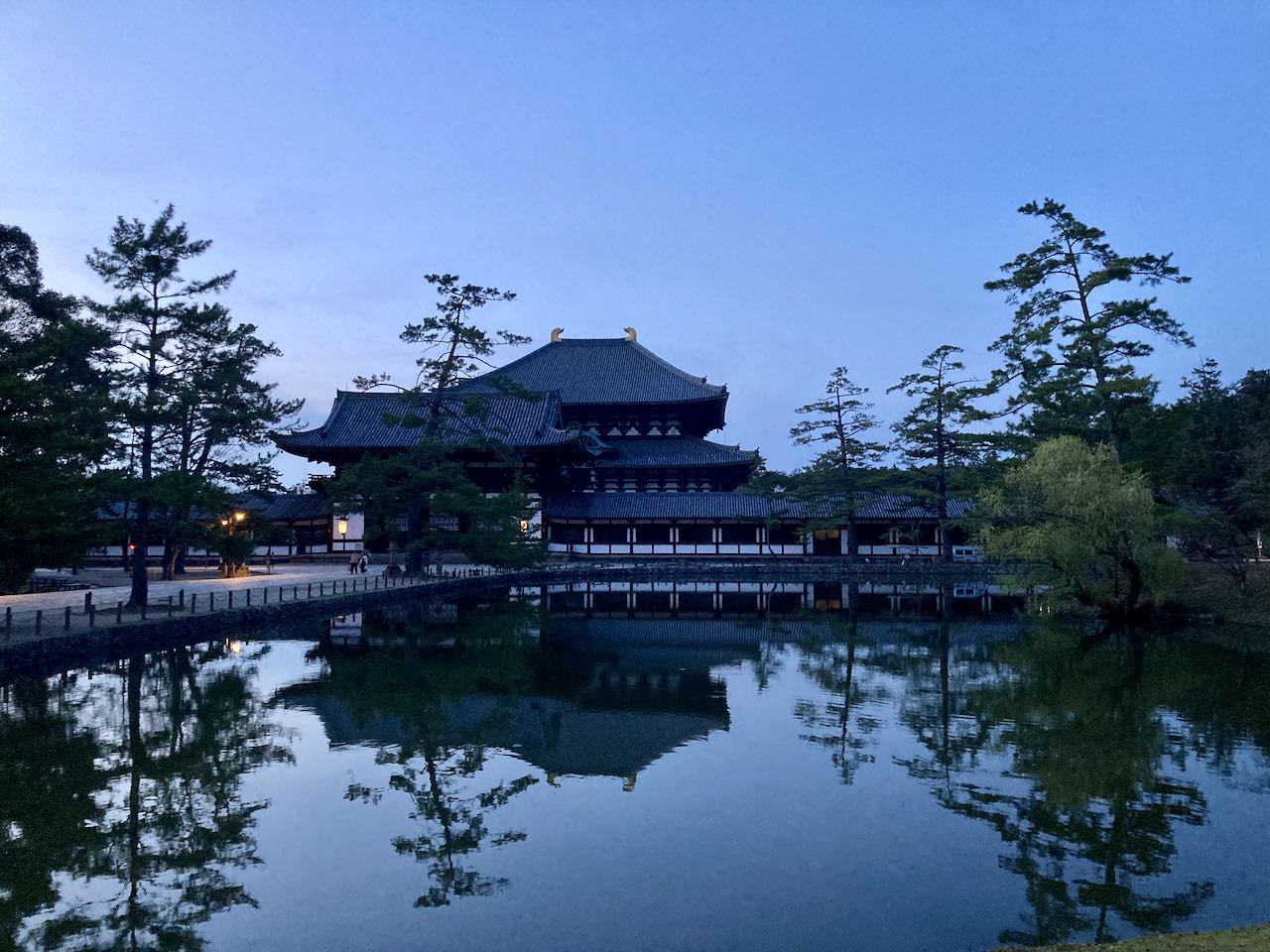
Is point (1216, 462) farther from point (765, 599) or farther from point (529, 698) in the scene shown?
point (529, 698)

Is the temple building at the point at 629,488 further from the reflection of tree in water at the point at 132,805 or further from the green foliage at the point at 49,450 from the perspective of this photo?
the reflection of tree in water at the point at 132,805

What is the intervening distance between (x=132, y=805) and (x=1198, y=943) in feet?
38.1

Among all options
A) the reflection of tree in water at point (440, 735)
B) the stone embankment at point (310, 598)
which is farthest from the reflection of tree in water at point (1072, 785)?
the stone embankment at point (310, 598)

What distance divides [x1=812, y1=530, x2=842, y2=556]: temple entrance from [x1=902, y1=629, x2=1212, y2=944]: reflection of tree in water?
109 feet

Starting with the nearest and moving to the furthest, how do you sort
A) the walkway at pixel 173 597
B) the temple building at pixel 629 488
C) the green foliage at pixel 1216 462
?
the walkway at pixel 173 597
the green foliage at pixel 1216 462
the temple building at pixel 629 488

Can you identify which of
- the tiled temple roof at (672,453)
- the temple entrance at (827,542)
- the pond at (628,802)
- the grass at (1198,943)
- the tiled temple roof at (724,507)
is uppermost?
the tiled temple roof at (672,453)

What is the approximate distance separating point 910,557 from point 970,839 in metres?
42.1

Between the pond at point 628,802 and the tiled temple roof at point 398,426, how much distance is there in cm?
2860

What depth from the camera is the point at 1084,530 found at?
27125 mm

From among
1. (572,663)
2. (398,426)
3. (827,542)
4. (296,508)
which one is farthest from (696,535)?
(572,663)

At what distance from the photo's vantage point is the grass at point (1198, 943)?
6340 mm

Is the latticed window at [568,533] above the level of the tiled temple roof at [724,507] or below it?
below

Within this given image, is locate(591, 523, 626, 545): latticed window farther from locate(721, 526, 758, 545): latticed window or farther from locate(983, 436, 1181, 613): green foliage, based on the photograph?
locate(983, 436, 1181, 613): green foliage

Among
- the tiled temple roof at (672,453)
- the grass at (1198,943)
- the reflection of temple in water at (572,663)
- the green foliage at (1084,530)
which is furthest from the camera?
the tiled temple roof at (672,453)
